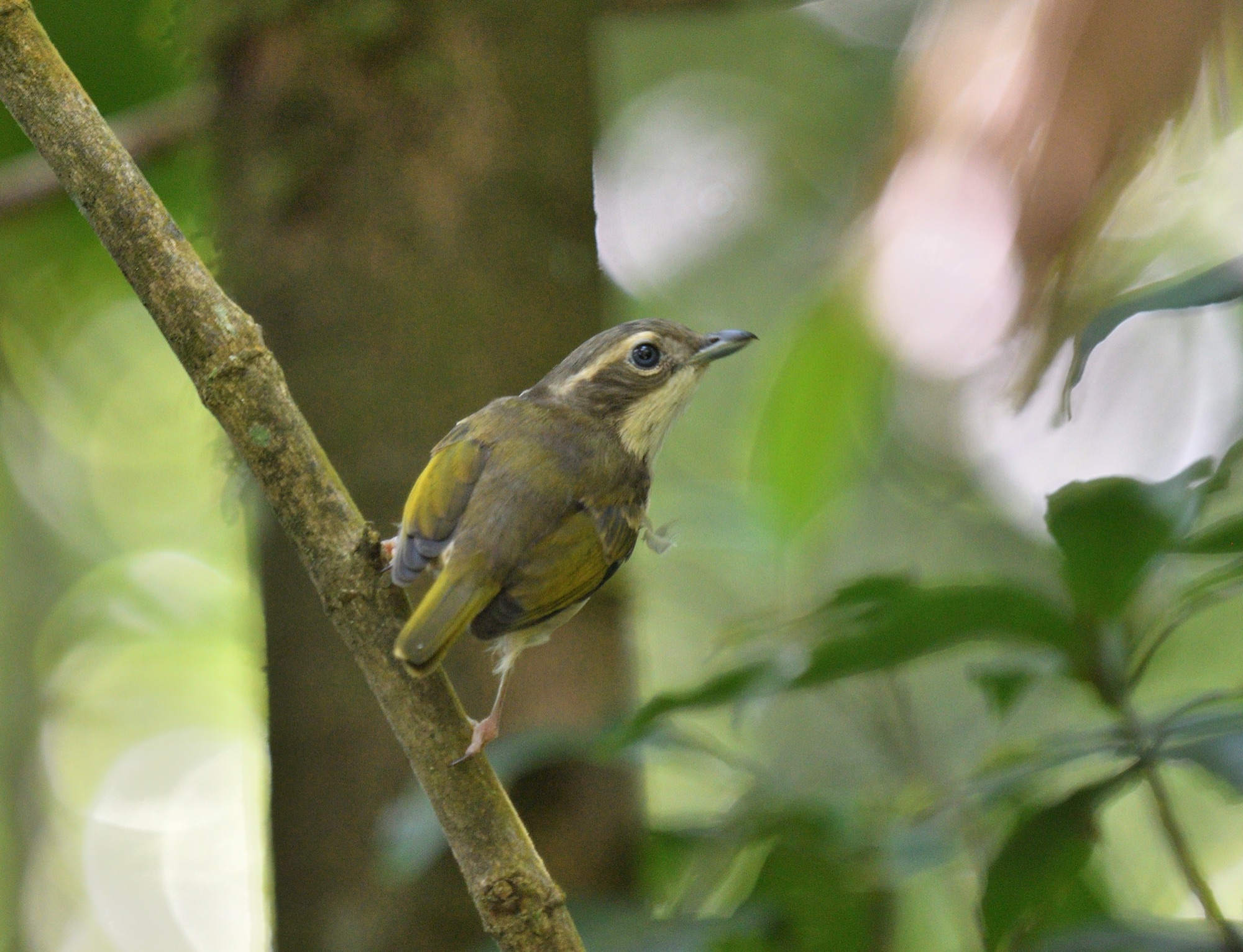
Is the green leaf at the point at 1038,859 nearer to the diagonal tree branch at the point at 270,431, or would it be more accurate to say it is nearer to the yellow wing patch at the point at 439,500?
the diagonal tree branch at the point at 270,431

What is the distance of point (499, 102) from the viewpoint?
3316mm

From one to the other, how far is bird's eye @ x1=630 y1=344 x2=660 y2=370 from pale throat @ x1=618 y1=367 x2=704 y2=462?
0.07 meters

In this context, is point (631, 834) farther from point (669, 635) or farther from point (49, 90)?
point (669, 635)

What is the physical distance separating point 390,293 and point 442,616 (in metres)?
1.60

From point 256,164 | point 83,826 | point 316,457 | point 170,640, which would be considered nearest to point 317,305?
point 256,164

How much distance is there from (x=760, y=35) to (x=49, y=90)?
879 centimetres

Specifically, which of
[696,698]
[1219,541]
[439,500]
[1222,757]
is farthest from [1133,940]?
[439,500]

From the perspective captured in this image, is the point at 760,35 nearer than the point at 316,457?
No

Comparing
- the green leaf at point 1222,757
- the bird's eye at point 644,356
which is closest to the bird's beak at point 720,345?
the bird's eye at point 644,356

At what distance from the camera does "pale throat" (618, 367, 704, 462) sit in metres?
2.82

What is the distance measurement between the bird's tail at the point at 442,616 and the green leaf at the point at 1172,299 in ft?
3.09

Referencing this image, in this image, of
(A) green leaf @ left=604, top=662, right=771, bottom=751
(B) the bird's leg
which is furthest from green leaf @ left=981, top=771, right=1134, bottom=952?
(B) the bird's leg

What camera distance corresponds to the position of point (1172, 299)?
5.93 ft

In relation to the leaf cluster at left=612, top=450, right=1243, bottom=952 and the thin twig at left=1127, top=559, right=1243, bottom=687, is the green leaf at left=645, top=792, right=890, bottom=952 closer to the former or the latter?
the leaf cluster at left=612, top=450, right=1243, bottom=952
